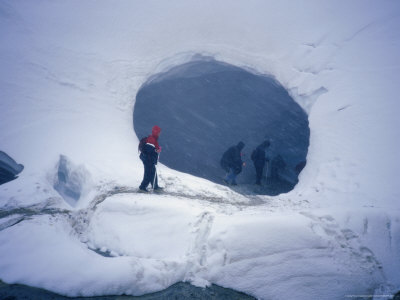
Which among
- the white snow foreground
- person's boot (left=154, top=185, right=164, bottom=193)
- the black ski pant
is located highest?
the black ski pant

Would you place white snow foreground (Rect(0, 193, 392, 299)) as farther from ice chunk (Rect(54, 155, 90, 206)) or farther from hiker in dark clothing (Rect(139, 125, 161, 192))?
ice chunk (Rect(54, 155, 90, 206))

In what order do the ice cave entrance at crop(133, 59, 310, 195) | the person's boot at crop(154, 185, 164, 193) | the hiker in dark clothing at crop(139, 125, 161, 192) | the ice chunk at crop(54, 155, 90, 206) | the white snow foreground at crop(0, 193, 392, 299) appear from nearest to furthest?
the white snow foreground at crop(0, 193, 392, 299), the hiker in dark clothing at crop(139, 125, 161, 192), the person's boot at crop(154, 185, 164, 193), the ice chunk at crop(54, 155, 90, 206), the ice cave entrance at crop(133, 59, 310, 195)

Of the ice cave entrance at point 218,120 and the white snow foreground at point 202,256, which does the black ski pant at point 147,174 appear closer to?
the white snow foreground at point 202,256

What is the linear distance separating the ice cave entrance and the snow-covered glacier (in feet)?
6.84

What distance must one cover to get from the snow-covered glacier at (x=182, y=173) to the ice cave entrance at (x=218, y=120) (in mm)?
2084

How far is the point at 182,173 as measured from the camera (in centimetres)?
618

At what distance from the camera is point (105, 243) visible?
3357 millimetres

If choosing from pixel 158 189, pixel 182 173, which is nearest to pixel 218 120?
pixel 182 173

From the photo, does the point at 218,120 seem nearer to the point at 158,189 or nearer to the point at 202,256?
the point at 158,189

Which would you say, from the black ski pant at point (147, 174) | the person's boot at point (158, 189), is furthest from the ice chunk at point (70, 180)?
the person's boot at point (158, 189)

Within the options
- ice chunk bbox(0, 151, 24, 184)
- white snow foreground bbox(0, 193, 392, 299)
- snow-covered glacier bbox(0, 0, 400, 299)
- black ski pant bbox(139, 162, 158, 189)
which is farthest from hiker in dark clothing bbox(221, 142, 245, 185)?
ice chunk bbox(0, 151, 24, 184)

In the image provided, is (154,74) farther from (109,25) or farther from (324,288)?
(324,288)

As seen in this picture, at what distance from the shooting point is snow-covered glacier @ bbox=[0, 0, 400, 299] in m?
2.60

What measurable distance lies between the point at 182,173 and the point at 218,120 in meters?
6.15
